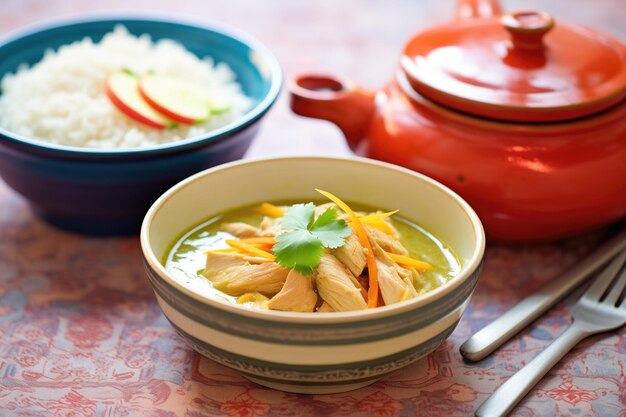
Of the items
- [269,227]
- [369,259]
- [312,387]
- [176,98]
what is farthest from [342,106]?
[312,387]

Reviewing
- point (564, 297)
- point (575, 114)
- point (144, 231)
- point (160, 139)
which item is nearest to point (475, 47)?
point (575, 114)

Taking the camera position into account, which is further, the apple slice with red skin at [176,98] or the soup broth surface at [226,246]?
the apple slice with red skin at [176,98]

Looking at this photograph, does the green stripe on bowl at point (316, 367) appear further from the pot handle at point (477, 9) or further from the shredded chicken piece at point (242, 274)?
the pot handle at point (477, 9)

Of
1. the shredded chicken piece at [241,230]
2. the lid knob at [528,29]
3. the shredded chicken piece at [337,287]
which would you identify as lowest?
the shredded chicken piece at [241,230]

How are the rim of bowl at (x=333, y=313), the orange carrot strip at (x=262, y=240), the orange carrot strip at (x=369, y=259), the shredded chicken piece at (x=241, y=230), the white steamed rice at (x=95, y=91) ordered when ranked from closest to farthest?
the rim of bowl at (x=333, y=313) → the orange carrot strip at (x=369, y=259) → the orange carrot strip at (x=262, y=240) → the shredded chicken piece at (x=241, y=230) → the white steamed rice at (x=95, y=91)

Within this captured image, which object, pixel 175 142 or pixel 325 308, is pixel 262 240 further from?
pixel 175 142

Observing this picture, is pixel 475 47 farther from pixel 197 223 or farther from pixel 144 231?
pixel 144 231

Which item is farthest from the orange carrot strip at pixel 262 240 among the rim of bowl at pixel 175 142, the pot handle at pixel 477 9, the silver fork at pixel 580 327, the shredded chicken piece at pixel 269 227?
the pot handle at pixel 477 9
